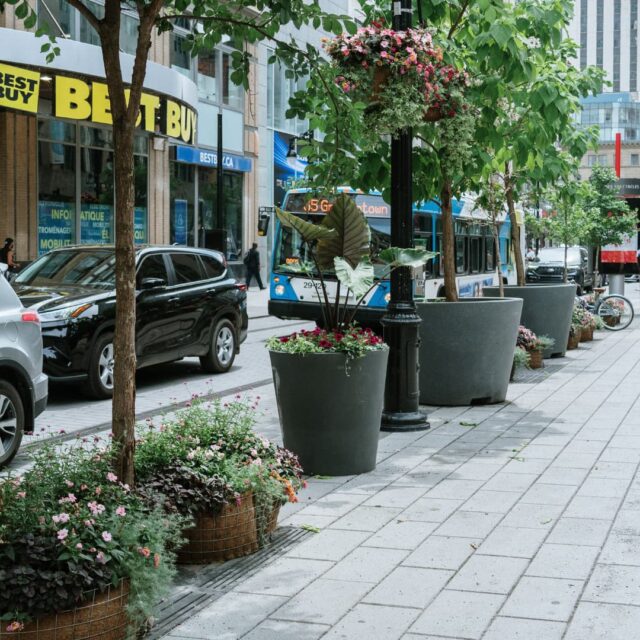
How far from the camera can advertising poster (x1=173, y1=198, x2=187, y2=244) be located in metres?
31.3

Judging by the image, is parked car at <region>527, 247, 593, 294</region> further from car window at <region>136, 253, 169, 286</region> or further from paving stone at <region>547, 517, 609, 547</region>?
paving stone at <region>547, 517, 609, 547</region>

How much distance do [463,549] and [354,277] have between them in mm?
2242

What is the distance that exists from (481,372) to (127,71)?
1424 cm

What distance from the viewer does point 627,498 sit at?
673 centimetres

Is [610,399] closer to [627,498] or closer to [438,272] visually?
[627,498]

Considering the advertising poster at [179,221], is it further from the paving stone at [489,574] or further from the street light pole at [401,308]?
the paving stone at [489,574]

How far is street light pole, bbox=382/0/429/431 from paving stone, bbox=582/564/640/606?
4.02m

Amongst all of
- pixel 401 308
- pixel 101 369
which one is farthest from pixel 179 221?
pixel 401 308

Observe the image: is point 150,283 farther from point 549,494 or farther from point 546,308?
point 549,494

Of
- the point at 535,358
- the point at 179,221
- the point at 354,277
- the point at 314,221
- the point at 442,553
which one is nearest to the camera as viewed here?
the point at 442,553

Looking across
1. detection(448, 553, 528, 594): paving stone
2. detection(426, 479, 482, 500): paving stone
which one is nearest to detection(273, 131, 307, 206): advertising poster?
detection(426, 479, 482, 500): paving stone

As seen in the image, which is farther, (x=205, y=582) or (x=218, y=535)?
(x=218, y=535)

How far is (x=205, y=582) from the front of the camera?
5.06m

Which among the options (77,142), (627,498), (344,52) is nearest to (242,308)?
(344,52)
